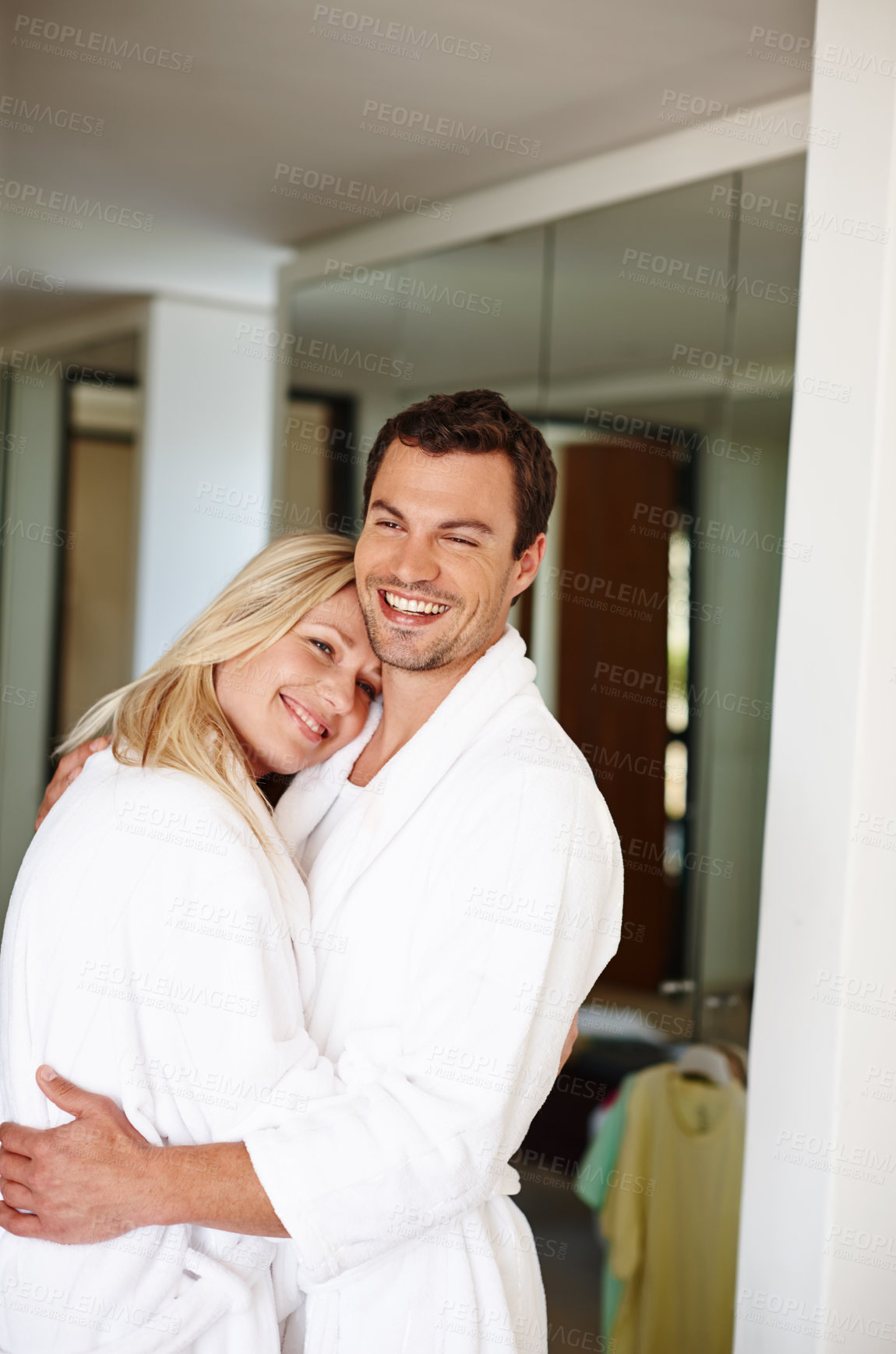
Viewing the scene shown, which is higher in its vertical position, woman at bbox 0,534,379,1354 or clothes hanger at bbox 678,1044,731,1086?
woman at bbox 0,534,379,1354

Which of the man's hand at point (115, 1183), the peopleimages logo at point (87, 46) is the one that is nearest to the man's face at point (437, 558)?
the man's hand at point (115, 1183)

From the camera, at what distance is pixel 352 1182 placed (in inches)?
56.4

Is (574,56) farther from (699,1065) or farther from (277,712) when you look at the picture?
(699,1065)

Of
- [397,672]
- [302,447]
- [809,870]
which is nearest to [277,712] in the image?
[397,672]

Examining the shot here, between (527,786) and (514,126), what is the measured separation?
6.47ft

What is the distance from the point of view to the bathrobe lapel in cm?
172

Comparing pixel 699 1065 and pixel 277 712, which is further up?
pixel 277 712

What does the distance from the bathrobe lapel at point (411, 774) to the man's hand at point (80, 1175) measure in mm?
378

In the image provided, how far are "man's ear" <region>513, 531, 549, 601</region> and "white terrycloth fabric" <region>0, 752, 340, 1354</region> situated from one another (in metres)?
0.61

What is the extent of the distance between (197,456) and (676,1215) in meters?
3.21

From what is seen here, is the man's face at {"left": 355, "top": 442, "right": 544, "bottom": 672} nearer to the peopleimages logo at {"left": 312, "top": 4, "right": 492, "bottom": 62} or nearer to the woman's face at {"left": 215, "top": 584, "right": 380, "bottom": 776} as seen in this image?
the woman's face at {"left": 215, "top": 584, "right": 380, "bottom": 776}

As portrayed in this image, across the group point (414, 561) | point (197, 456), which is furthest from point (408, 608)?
point (197, 456)

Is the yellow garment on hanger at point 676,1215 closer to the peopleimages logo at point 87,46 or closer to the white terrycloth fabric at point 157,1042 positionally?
the white terrycloth fabric at point 157,1042

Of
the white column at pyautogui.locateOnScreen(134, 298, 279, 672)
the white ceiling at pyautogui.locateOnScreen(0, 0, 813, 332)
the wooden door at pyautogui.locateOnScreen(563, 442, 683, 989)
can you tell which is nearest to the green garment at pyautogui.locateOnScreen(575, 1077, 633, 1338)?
the wooden door at pyautogui.locateOnScreen(563, 442, 683, 989)
